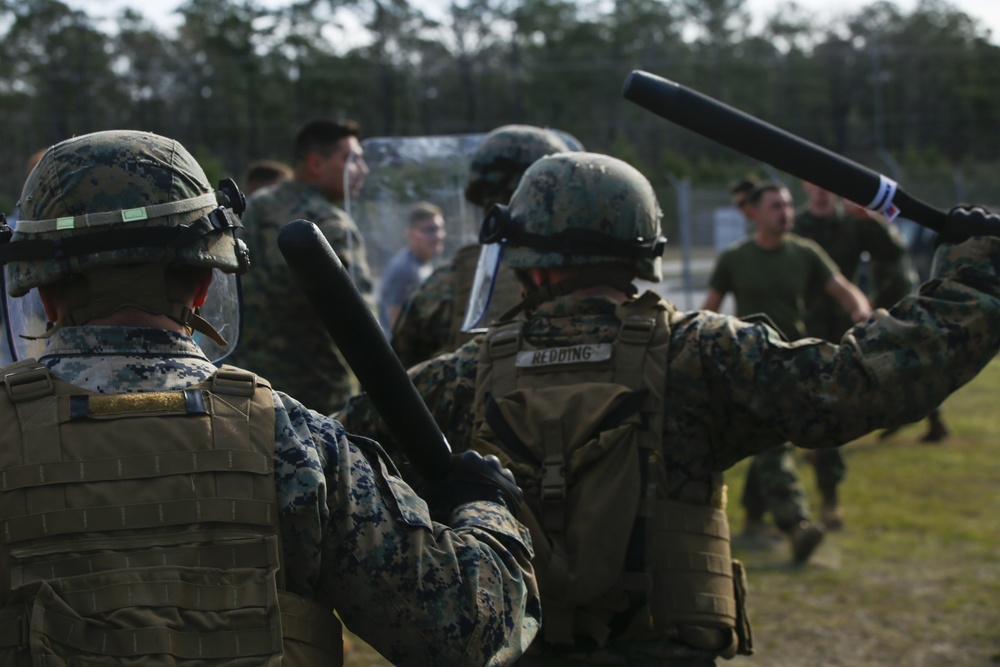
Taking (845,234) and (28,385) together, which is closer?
(28,385)

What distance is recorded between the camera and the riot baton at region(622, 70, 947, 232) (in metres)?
2.93

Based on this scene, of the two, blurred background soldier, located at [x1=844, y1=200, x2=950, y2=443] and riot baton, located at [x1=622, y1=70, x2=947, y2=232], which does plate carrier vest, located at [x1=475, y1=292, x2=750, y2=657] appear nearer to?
riot baton, located at [x1=622, y1=70, x2=947, y2=232]

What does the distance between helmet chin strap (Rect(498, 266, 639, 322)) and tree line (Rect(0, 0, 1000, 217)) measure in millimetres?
21101

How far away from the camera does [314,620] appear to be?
6.51 ft

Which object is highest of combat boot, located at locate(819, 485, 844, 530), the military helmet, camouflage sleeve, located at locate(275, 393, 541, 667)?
the military helmet

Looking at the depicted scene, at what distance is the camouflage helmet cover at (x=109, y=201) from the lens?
196 centimetres

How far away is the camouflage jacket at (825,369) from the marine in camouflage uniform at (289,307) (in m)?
2.68

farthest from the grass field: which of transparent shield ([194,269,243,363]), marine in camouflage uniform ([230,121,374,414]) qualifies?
transparent shield ([194,269,243,363])

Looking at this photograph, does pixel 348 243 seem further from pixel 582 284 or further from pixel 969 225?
pixel 969 225

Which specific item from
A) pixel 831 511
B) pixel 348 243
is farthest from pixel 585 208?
pixel 831 511

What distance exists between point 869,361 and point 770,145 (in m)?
0.57

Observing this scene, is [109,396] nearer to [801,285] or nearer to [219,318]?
[219,318]

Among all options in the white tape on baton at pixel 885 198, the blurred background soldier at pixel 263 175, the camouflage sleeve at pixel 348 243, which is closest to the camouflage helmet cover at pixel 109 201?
the white tape on baton at pixel 885 198

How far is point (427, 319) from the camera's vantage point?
436 centimetres
